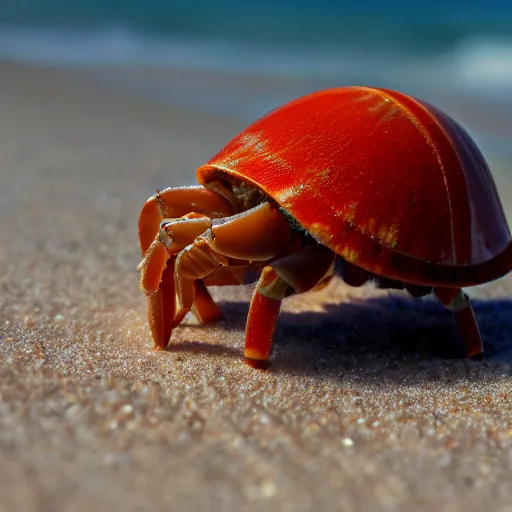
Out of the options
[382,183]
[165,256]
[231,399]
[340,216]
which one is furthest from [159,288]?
[382,183]

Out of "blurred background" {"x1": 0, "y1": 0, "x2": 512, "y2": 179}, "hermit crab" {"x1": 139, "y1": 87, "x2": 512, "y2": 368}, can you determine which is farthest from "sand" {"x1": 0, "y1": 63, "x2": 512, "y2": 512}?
"blurred background" {"x1": 0, "y1": 0, "x2": 512, "y2": 179}

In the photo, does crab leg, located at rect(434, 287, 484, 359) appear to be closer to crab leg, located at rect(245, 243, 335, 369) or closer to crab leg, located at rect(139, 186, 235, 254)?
crab leg, located at rect(245, 243, 335, 369)

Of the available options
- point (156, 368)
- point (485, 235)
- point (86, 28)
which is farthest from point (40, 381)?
point (86, 28)

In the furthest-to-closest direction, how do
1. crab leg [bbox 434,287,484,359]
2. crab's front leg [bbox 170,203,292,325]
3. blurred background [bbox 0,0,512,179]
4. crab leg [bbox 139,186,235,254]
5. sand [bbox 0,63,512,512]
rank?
blurred background [bbox 0,0,512,179] → crab leg [bbox 434,287,484,359] → crab leg [bbox 139,186,235,254] → crab's front leg [bbox 170,203,292,325] → sand [bbox 0,63,512,512]

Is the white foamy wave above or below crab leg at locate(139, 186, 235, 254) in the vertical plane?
below

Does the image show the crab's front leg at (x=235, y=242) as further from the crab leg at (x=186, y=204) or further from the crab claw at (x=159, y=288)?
the crab leg at (x=186, y=204)

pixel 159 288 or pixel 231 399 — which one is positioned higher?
pixel 159 288

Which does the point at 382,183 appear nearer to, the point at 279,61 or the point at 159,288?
the point at 159,288
